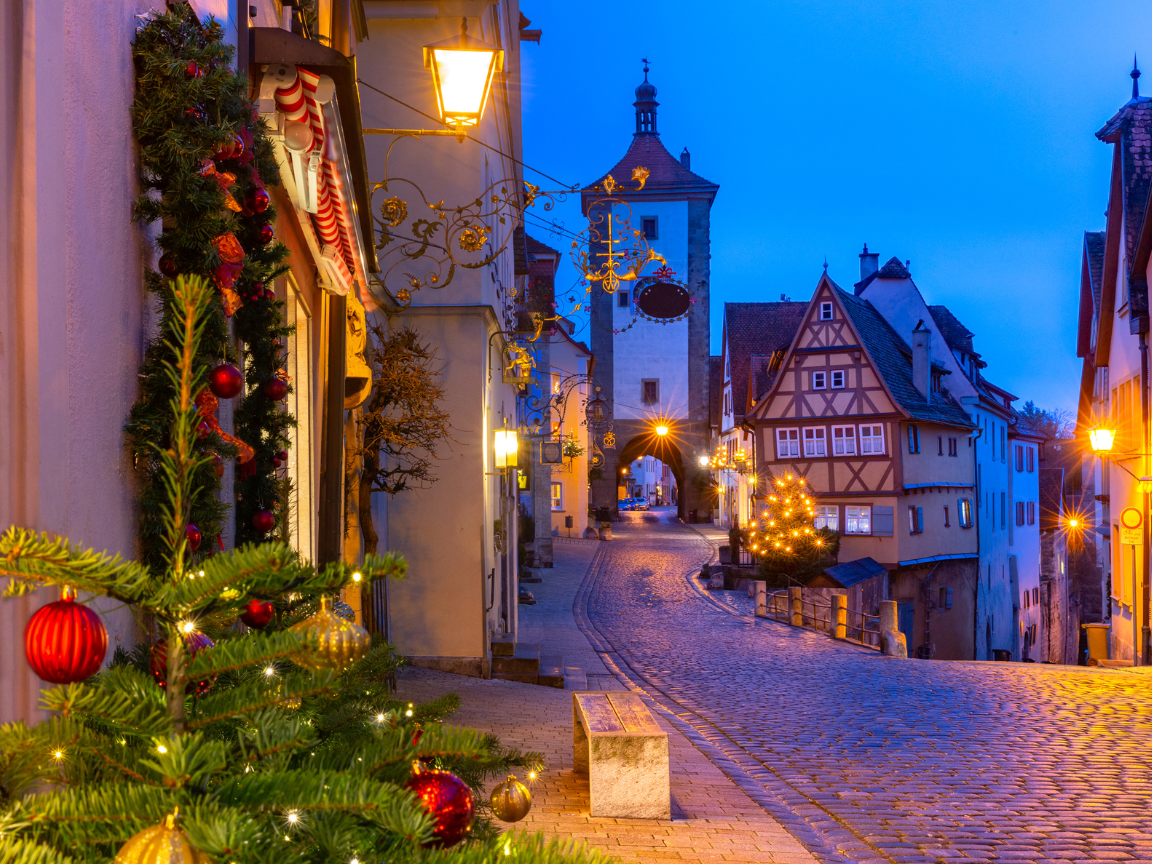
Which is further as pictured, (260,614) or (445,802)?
(260,614)

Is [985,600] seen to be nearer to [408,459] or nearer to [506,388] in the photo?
[506,388]

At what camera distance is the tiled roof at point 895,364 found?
30.0 meters

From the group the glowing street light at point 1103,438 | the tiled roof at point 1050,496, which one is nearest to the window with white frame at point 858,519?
the glowing street light at point 1103,438

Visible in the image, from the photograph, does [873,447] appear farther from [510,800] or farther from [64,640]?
[64,640]

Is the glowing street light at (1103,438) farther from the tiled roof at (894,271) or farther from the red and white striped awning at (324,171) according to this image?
the tiled roof at (894,271)

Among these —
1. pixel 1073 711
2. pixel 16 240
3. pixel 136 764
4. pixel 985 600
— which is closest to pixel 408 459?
pixel 1073 711

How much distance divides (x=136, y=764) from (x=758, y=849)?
4553mm

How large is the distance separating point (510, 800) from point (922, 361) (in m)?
31.7

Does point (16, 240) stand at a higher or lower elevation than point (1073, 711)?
higher

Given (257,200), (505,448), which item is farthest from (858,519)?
(257,200)

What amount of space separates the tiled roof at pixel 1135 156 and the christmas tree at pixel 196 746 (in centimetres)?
2174

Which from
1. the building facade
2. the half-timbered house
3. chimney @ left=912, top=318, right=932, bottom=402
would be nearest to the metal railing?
the half-timbered house

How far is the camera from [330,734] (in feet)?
6.08

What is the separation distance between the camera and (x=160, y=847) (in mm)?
1232
